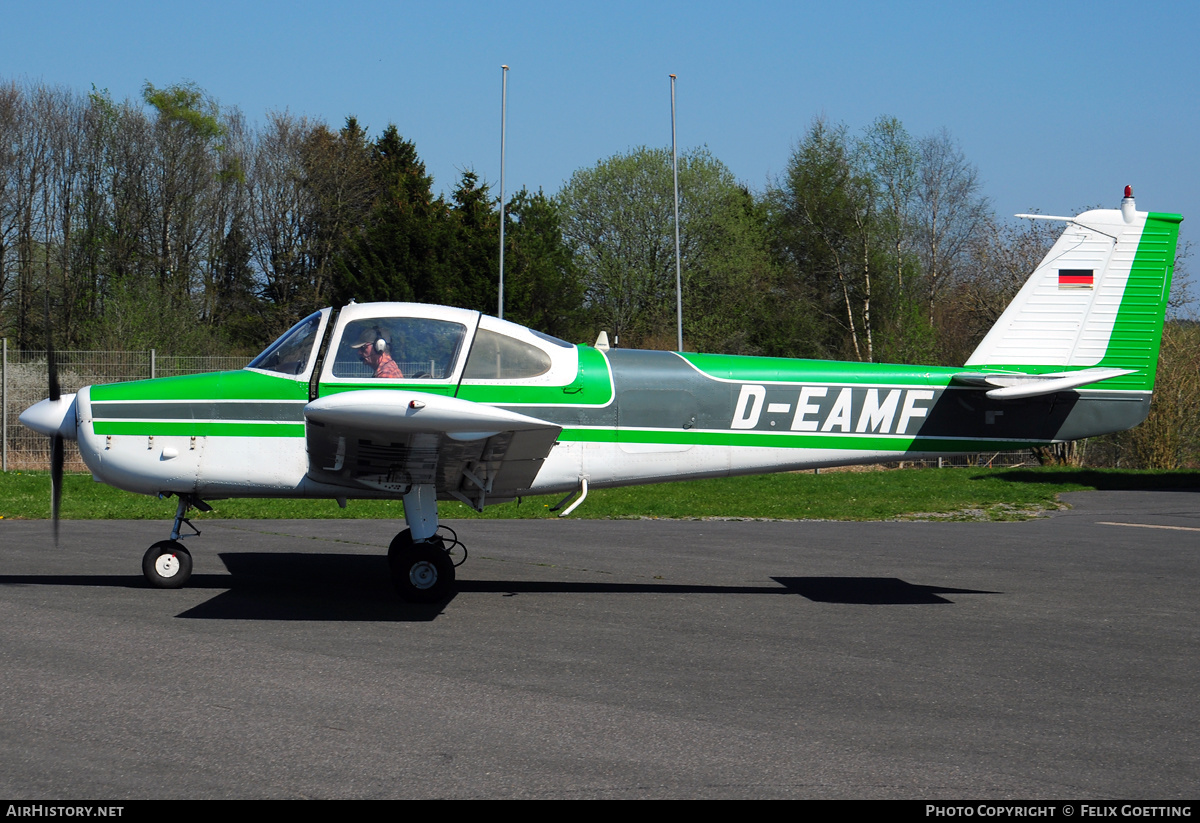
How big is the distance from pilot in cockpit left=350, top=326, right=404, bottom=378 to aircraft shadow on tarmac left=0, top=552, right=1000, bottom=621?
1846 millimetres

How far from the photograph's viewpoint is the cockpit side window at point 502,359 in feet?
26.6

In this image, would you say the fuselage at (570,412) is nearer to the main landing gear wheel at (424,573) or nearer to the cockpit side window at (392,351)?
the cockpit side window at (392,351)

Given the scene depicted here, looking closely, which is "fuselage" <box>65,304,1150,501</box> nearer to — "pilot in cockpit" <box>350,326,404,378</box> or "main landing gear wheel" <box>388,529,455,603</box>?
"pilot in cockpit" <box>350,326,404,378</box>

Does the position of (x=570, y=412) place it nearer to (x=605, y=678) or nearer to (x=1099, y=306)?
(x=605, y=678)

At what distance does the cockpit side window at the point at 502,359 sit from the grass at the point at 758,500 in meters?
4.79

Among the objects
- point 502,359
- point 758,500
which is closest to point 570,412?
point 502,359

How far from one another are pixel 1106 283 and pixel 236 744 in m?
7.77

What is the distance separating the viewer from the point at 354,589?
868cm

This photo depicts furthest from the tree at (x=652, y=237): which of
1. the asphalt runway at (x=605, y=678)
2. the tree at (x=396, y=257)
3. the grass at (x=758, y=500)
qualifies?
the asphalt runway at (x=605, y=678)

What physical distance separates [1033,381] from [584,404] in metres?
3.75

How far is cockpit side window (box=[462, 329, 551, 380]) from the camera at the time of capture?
8.10m
